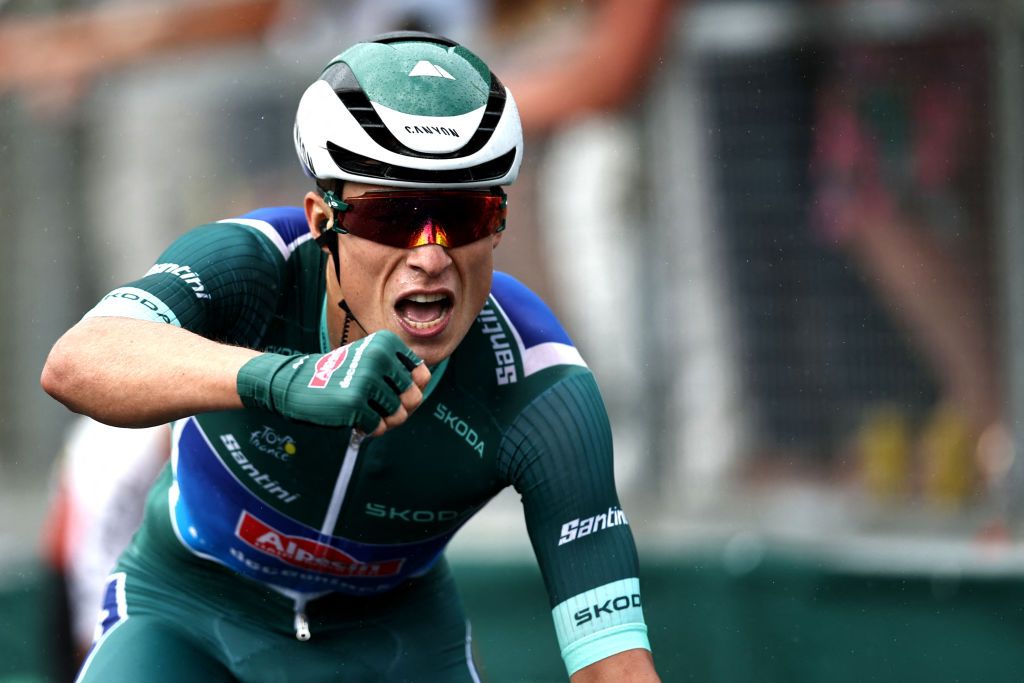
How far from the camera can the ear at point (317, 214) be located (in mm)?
3785

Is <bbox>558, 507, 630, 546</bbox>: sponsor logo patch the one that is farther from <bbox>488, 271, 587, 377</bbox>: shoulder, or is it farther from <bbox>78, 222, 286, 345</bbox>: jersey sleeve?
<bbox>78, 222, 286, 345</bbox>: jersey sleeve

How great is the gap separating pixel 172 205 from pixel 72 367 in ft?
27.5

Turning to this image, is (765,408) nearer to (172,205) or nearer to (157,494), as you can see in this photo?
(157,494)

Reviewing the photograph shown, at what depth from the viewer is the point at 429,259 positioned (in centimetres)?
356

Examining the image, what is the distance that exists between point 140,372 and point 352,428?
448 mm

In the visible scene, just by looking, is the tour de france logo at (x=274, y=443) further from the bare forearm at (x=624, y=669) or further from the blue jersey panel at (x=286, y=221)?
the bare forearm at (x=624, y=669)

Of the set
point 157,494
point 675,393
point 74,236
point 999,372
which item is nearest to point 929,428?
point 999,372

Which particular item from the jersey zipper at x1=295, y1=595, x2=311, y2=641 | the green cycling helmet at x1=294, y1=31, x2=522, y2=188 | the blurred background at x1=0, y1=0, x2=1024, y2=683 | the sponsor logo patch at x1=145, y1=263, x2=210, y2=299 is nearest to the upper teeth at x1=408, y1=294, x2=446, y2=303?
the green cycling helmet at x1=294, y1=31, x2=522, y2=188

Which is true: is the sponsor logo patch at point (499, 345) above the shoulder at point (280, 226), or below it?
below

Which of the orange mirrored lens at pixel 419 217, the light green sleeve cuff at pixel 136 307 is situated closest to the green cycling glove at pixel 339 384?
the light green sleeve cuff at pixel 136 307

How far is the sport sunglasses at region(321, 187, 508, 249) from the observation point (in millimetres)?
3582

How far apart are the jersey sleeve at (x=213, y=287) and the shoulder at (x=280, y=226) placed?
0.09 feet

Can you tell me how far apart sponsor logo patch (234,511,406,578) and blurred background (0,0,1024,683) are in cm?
248

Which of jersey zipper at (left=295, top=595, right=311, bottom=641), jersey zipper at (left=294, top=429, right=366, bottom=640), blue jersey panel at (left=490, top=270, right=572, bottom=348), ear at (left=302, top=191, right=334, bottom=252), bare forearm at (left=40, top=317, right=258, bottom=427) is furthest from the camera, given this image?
jersey zipper at (left=295, top=595, right=311, bottom=641)
